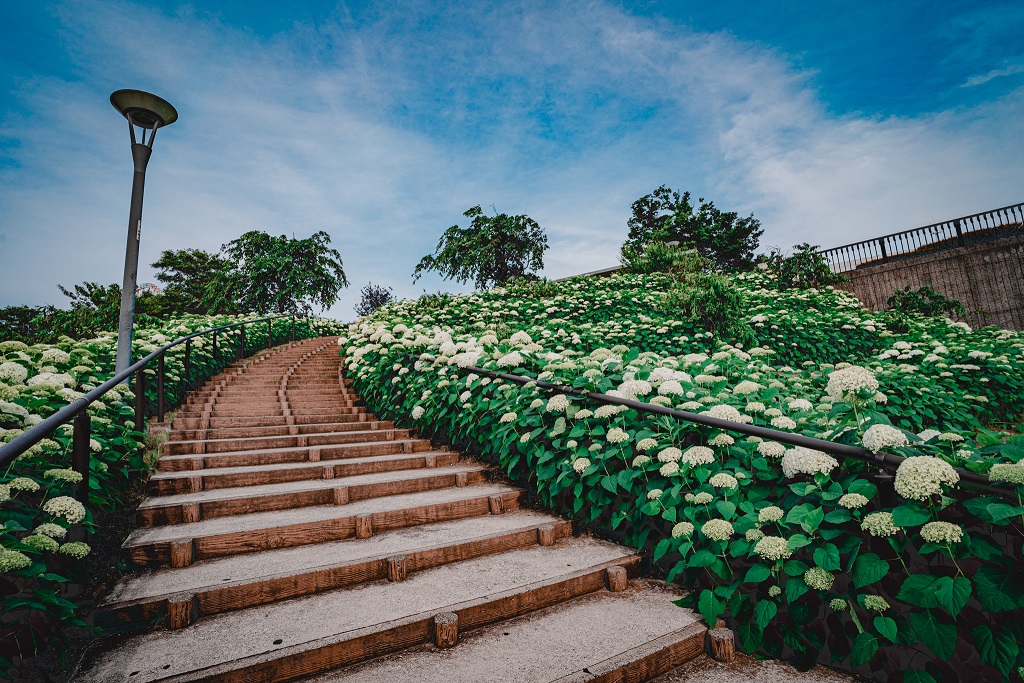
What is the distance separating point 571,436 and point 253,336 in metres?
13.1

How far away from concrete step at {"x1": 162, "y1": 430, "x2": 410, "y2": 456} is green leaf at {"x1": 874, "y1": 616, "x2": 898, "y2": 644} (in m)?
4.53

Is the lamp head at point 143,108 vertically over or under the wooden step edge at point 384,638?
over

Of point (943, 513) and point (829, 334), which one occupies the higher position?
point (829, 334)

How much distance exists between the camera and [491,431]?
4.21 metres

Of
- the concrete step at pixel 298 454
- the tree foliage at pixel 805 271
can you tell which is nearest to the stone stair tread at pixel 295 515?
the concrete step at pixel 298 454

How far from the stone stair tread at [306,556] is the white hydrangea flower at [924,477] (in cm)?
211

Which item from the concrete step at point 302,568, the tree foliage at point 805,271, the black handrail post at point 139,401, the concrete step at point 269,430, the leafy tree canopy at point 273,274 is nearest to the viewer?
the concrete step at point 302,568

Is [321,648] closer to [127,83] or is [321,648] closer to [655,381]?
[655,381]

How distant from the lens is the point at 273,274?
23312 mm

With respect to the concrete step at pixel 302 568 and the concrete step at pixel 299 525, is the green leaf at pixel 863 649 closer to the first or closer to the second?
the concrete step at pixel 302 568

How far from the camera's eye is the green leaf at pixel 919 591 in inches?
58.3

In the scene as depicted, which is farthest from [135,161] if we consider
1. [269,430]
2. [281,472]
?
[281,472]

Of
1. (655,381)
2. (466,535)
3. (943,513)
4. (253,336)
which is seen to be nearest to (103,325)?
(253,336)

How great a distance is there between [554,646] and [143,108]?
641 cm
